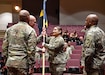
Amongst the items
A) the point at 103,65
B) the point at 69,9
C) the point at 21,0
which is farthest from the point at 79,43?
the point at 103,65

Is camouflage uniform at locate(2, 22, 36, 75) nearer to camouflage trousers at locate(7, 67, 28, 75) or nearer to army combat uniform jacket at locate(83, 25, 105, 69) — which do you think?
camouflage trousers at locate(7, 67, 28, 75)

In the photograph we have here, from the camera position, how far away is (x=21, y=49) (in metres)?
4.51

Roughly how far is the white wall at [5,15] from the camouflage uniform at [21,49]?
10.7 metres

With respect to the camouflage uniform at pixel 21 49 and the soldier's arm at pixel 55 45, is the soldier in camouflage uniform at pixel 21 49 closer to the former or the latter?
the camouflage uniform at pixel 21 49

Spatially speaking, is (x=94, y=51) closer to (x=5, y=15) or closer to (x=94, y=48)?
(x=94, y=48)

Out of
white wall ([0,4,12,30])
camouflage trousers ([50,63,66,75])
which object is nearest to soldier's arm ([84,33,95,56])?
camouflage trousers ([50,63,66,75])

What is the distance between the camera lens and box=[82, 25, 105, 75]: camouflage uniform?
4594mm

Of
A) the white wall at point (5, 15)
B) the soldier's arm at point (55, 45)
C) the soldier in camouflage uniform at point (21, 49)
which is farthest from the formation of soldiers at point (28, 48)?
the white wall at point (5, 15)

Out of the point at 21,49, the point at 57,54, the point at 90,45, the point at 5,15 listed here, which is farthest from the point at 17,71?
the point at 5,15

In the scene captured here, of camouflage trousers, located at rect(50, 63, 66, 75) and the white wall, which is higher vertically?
the white wall

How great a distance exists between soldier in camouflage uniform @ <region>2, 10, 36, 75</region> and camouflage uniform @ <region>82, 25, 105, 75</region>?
838 mm

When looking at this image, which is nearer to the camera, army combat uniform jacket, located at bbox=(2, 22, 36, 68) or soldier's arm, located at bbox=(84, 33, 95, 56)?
army combat uniform jacket, located at bbox=(2, 22, 36, 68)

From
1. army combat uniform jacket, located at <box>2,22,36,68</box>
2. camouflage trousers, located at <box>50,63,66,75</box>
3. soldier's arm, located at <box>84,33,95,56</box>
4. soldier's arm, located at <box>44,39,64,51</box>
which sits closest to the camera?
army combat uniform jacket, located at <box>2,22,36,68</box>

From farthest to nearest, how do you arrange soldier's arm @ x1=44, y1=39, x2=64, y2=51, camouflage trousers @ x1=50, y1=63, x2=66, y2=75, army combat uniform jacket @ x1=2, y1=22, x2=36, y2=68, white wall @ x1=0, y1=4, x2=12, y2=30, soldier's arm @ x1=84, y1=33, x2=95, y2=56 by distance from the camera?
white wall @ x1=0, y1=4, x2=12, y2=30 → camouflage trousers @ x1=50, y1=63, x2=66, y2=75 → soldier's arm @ x1=44, y1=39, x2=64, y2=51 → soldier's arm @ x1=84, y1=33, x2=95, y2=56 → army combat uniform jacket @ x1=2, y1=22, x2=36, y2=68
